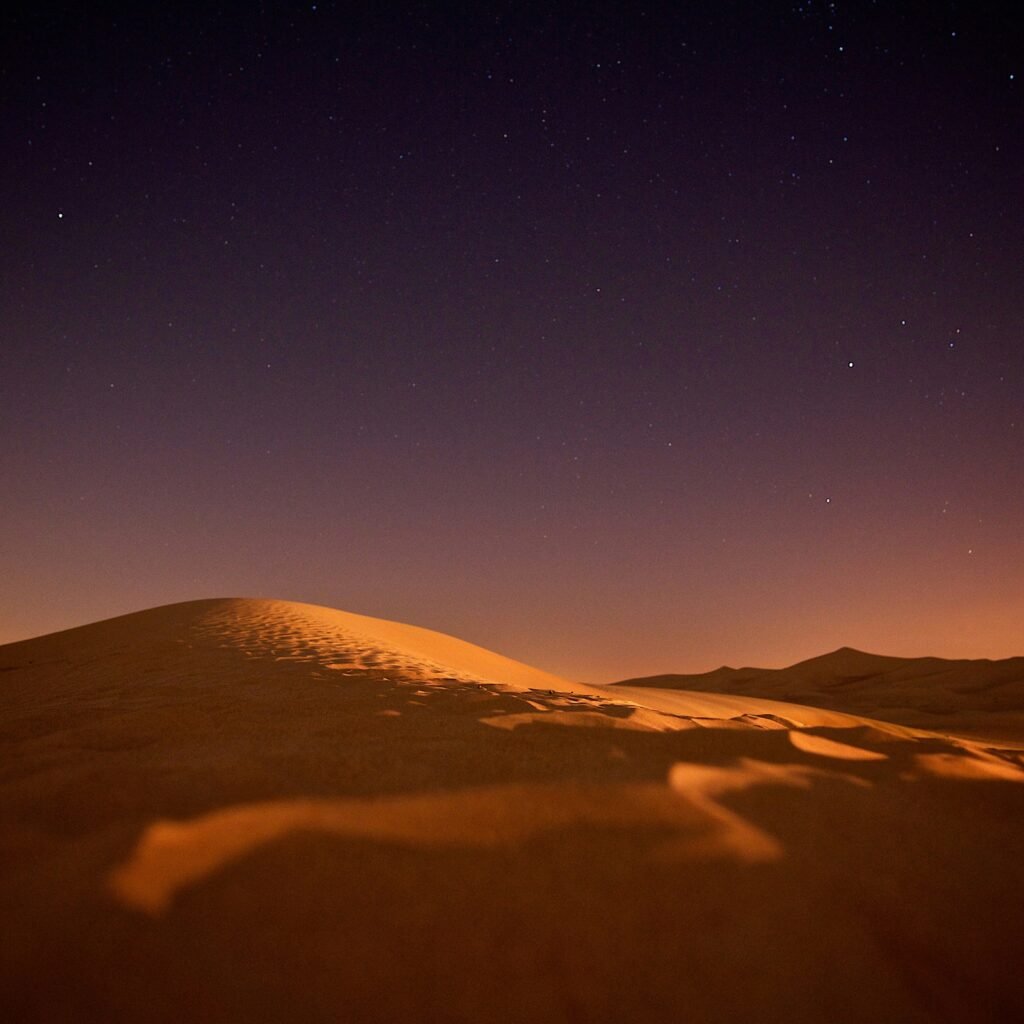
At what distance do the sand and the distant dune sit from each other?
7383 millimetres

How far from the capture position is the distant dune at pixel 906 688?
9156mm

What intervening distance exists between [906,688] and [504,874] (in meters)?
17.9

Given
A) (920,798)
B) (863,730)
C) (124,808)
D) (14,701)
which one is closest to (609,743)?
(920,798)

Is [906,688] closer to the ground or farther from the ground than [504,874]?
closer to the ground

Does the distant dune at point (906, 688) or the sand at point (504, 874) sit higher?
the sand at point (504, 874)

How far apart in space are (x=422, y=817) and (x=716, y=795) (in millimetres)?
1153

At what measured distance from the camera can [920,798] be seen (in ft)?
7.14

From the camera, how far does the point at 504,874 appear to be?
1.58 m

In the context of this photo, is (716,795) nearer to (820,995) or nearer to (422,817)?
(820,995)

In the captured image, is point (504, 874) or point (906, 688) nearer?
point (504, 874)

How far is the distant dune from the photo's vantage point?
9156 mm

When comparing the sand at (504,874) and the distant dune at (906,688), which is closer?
the sand at (504,874)

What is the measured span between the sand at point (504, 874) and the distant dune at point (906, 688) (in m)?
7.38

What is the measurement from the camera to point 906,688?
14906 millimetres
